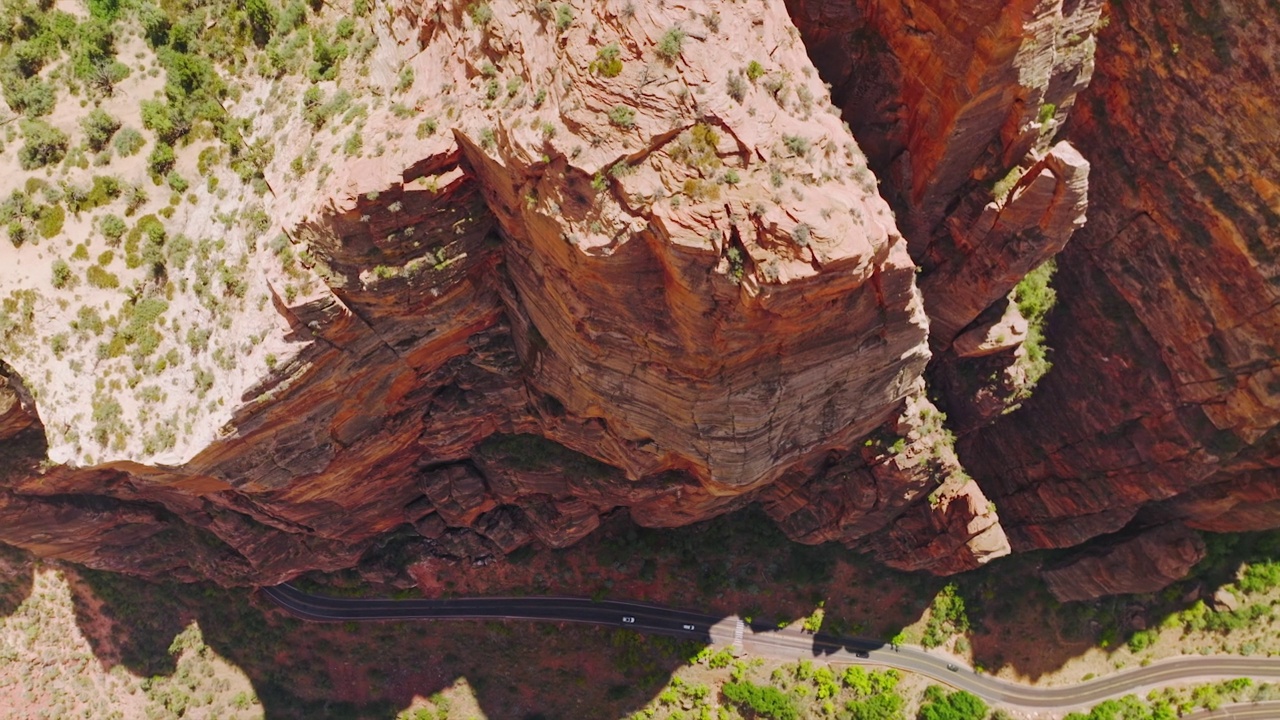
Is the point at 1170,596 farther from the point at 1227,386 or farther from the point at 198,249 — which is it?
the point at 198,249

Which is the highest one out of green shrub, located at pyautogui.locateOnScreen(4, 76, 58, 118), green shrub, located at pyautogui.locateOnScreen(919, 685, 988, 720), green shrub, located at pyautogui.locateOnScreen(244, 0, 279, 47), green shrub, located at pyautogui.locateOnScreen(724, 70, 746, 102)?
green shrub, located at pyautogui.locateOnScreen(244, 0, 279, 47)

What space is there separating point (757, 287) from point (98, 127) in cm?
3199

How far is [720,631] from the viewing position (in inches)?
2229

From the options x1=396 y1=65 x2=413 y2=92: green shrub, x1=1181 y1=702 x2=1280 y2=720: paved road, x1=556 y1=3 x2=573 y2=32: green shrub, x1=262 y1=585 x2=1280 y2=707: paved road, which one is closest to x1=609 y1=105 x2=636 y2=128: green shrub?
x1=556 y1=3 x2=573 y2=32: green shrub

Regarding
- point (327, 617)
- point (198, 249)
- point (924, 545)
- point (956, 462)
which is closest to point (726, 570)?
point (924, 545)

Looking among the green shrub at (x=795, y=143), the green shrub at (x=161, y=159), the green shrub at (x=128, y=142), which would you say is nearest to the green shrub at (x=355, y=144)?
the green shrub at (x=161, y=159)

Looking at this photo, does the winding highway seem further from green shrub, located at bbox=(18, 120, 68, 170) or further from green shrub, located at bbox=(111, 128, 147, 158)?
green shrub, located at bbox=(111, 128, 147, 158)

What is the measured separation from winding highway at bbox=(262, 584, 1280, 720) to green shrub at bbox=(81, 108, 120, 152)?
118 feet

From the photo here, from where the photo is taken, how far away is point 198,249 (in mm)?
32312

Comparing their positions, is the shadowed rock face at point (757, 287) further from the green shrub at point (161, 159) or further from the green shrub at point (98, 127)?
the green shrub at point (98, 127)

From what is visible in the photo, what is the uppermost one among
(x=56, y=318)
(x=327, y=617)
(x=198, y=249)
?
(x=198, y=249)

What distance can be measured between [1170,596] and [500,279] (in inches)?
2143

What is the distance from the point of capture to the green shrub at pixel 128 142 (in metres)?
33.5

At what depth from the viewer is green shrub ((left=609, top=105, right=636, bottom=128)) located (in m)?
23.2
